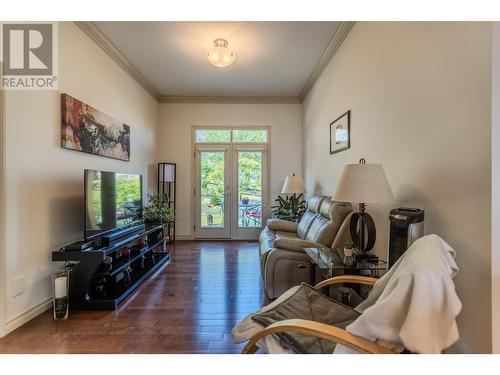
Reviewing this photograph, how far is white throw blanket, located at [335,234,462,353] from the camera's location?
0.92 m

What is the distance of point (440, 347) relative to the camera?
0.93 meters

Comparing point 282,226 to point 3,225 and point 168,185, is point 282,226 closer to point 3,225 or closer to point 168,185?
point 168,185

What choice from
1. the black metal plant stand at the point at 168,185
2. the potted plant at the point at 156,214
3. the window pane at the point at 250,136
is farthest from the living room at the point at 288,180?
the window pane at the point at 250,136

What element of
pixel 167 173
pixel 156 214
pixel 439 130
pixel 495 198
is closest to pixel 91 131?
pixel 156 214

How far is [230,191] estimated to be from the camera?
17.5 ft

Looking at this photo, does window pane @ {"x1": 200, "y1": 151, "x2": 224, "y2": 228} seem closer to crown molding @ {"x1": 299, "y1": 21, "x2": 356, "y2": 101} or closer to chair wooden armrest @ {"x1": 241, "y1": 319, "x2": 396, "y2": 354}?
crown molding @ {"x1": 299, "y1": 21, "x2": 356, "y2": 101}

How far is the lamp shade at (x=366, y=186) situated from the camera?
66.1 inches

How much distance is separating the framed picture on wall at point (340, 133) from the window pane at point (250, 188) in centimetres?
216

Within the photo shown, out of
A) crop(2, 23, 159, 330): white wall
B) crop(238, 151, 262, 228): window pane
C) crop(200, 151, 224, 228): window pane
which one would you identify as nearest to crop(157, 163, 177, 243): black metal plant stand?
crop(200, 151, 224, 228): window pane

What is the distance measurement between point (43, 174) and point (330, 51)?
11.7 feet
